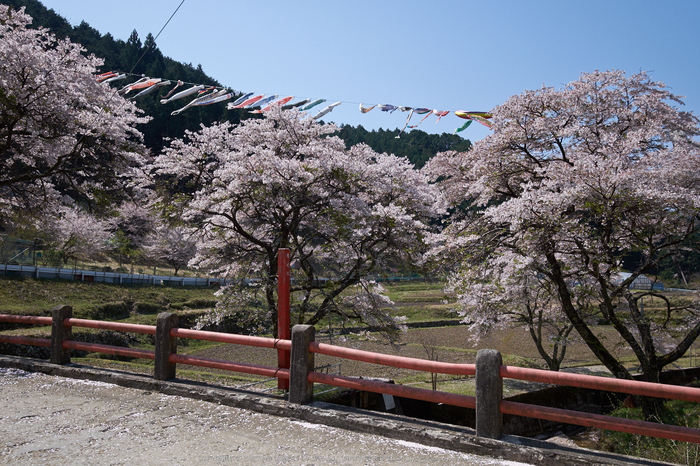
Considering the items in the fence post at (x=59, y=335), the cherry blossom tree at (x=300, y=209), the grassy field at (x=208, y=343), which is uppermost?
the cherry blossom tree at (x=300, y=209)

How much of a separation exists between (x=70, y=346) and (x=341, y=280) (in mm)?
6908

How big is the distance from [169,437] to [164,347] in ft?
7.56

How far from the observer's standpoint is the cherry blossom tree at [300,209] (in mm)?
12422

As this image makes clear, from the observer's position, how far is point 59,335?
307 inches

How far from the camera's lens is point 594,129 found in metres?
12.1

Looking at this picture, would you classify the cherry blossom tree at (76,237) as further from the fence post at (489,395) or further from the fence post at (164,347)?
the fence post at (489,395)

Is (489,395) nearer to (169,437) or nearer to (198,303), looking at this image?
(169,437)

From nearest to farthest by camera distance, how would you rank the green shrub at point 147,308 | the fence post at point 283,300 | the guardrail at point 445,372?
1. the guardrail at point 445,372
2. the fence post at point 283,300
3. the green shrub at point 147,308

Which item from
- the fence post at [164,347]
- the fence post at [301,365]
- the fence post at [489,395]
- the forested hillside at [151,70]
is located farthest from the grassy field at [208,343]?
the forested hillside at [151,70]

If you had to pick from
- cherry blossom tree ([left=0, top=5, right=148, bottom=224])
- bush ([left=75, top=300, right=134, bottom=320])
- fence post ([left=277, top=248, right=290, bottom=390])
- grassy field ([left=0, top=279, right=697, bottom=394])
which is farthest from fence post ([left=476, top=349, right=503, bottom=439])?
bush ([left=75, top=300, right=134, bottom=320])

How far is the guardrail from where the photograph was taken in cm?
408

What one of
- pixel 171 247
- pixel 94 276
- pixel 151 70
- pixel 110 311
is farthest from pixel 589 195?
pixel 151 70

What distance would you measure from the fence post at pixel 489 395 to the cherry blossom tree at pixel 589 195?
589cm

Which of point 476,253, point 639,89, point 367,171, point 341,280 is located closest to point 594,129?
point 639,89
